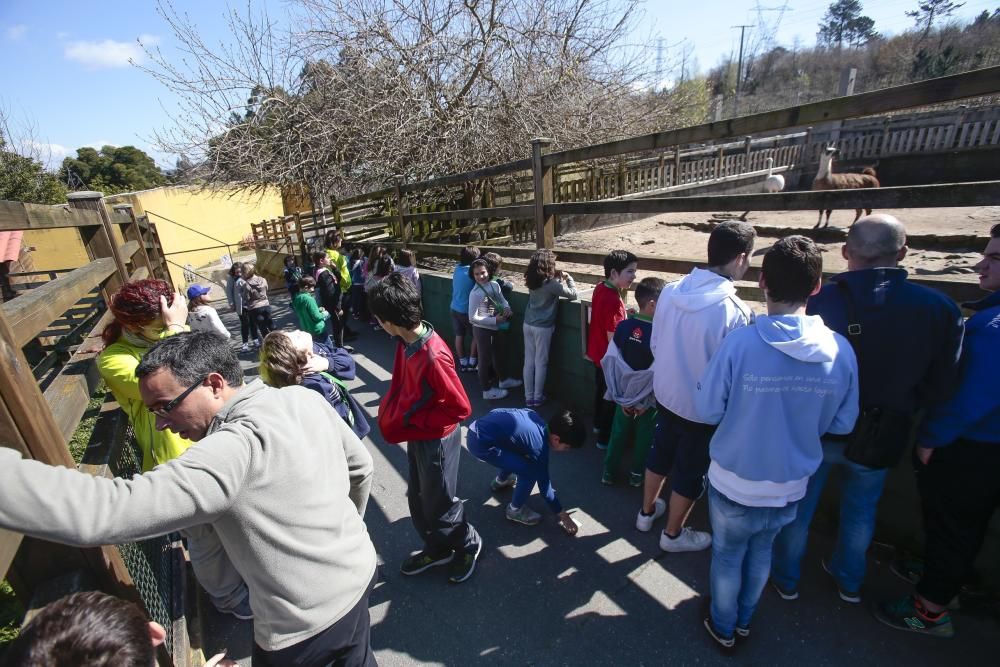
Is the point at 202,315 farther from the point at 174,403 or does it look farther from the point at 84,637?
the point at 84,637

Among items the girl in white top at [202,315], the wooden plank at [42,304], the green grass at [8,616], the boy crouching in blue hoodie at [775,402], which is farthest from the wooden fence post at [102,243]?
the boy crouching in blue hoodie at [775,402]

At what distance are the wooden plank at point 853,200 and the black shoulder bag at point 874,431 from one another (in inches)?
39.2

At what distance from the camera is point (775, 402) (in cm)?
188

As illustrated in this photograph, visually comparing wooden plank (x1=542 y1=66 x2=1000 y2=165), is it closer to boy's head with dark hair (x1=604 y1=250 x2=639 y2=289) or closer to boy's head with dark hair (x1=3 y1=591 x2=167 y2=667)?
boy's head with dark hair (x1=604 y1=250 x2=639 y2=289)

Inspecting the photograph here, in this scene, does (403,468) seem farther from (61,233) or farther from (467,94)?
(61,233)

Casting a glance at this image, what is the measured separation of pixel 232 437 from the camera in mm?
1213

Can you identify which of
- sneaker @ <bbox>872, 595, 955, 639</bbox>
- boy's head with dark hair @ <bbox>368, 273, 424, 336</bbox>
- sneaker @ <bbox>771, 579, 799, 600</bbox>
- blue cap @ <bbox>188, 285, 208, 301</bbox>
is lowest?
sneaker @ <bbox>771, 579, 799, 600</bbox>

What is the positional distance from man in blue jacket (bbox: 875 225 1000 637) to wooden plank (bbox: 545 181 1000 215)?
52cm

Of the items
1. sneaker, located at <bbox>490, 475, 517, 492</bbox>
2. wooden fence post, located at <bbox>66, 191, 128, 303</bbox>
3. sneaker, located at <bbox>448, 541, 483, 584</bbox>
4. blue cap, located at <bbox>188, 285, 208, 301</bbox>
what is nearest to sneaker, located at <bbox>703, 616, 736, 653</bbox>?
sneaker, located at <bbox>448, 541, 483, 584</bbox>

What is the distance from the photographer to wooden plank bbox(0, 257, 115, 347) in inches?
70.6

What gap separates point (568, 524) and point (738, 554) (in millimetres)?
1161

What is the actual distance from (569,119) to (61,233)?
16.3 meters

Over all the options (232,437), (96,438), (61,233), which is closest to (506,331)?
(96,438)

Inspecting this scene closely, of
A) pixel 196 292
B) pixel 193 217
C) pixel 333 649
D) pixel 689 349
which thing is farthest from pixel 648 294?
pixel 193 217
